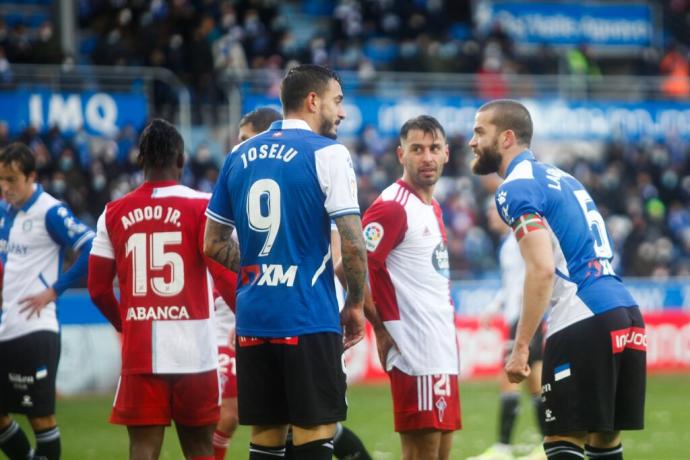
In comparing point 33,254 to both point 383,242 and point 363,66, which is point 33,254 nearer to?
point 383,242

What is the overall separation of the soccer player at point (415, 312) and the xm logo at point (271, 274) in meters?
1.28

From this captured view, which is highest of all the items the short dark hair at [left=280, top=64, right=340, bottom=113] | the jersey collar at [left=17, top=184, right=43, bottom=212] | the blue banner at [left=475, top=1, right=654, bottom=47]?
the blue banner at [left=475, top=1, right=654, bottom=47]

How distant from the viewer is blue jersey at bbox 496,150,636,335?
6770 millimetres

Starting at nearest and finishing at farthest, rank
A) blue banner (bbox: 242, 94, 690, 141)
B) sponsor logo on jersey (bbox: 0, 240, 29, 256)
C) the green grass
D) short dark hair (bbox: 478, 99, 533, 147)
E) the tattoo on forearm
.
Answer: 1. the tattoo on forearm
2. short dark hair (bbox: 478, 99, 533, 147)
3. sponsor logo on jersey (bbox: 0, 240, 29, 256)
4. the green grass
5. blue banner (bbox: 242, 94, 690, 141)

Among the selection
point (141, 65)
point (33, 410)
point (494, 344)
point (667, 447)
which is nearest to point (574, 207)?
point (33, 410)

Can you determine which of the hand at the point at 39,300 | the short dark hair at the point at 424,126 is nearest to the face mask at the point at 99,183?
the hand at the point at 39,300

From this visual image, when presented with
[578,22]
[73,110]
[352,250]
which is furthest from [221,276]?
[578,22]

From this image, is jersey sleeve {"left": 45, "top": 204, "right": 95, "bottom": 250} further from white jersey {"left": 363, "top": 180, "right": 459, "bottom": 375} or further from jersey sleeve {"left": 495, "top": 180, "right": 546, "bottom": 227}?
jersey sleeve {"left": 495, "top": 180, "right": 546, "bottom": 227}

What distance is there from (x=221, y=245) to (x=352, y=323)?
923 millimetres

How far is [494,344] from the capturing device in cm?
2008

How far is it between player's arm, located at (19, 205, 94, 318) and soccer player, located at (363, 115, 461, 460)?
7.14ft

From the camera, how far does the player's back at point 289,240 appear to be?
629cm

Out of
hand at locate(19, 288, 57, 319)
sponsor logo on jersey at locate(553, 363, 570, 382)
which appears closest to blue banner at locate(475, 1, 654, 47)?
hand at locate(19, 288, 57, 319)

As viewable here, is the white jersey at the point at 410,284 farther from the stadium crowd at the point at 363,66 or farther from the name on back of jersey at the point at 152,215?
the stadium crowd at the point at 363,66
